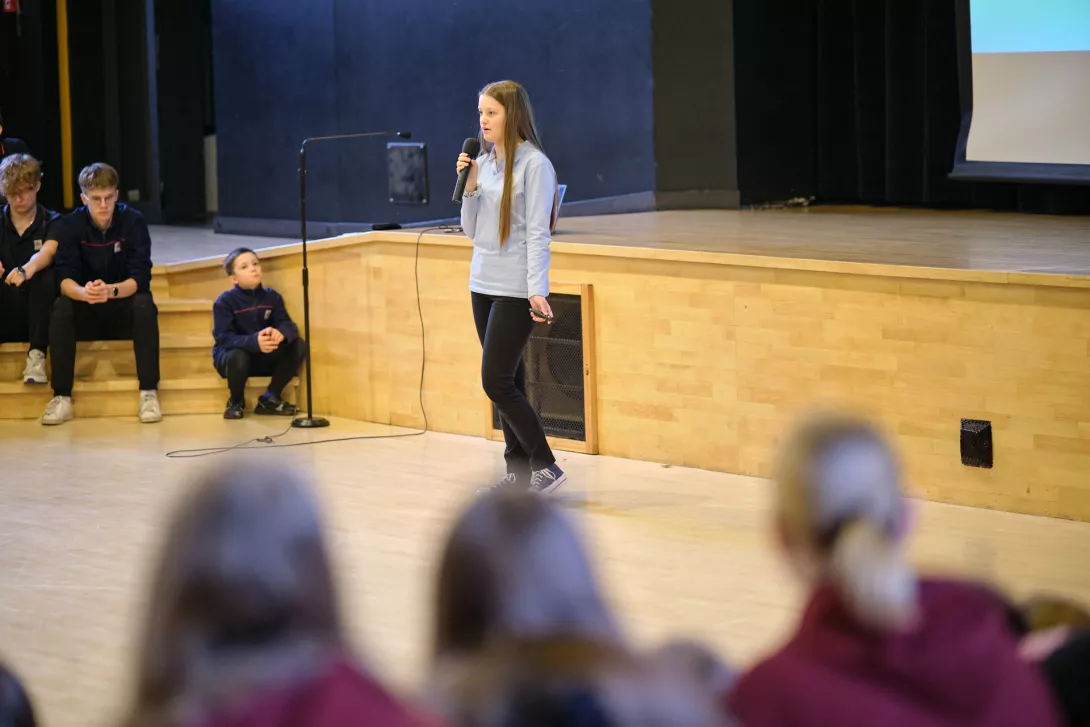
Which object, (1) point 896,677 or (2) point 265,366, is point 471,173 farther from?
(1) point 896,677

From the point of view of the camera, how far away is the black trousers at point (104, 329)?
6.23 m

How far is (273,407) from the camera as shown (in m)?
6.38

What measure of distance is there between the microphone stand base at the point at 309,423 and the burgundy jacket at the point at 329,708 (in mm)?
5003

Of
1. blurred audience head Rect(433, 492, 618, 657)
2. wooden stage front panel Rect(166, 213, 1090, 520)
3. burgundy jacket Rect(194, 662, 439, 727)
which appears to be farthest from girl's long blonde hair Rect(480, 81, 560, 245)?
burgundy jacket Rect(194, 662, 439, 727)

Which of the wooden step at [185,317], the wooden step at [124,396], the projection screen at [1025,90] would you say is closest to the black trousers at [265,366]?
the wooden step at [124,396]

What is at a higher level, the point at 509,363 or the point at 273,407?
the point at 509,363

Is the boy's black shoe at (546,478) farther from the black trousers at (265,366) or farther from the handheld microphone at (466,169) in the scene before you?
the black trousers at (265,366)

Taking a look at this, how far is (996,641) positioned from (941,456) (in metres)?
3.26

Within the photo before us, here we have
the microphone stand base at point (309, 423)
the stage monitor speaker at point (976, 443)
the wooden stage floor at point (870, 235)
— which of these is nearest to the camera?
the stage monitor speaker at point (976, 443)

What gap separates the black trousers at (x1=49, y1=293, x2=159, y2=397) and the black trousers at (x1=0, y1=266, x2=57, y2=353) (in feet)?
0.28

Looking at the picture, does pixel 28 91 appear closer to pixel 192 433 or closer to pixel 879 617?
pixel 192 433

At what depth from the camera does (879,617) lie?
147 centimetres

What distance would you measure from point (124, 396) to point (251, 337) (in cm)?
68

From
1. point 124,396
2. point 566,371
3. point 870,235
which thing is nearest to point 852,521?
point 566,371
